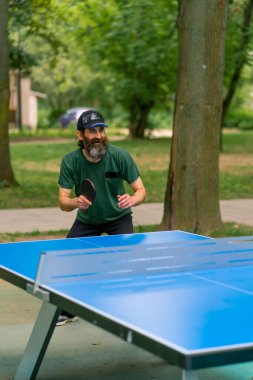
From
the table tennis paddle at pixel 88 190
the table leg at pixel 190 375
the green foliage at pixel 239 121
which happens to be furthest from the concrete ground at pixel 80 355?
the green foliage at pixel 239 121

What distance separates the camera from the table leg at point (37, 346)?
5.30 meters

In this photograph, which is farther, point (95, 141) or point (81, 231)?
point (81, 231)

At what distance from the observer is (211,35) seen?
1035 centimetres

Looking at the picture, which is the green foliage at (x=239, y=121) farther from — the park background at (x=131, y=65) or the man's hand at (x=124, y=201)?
the man's hand at (x=124, y=201)

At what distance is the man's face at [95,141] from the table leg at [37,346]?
1.49 meters

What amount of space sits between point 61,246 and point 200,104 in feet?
16.3

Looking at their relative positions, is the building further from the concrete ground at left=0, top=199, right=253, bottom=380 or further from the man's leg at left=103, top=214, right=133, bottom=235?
the man's leg at left=103, top=214, right=133, bottom=235

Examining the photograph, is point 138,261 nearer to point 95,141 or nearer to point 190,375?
point 190,375

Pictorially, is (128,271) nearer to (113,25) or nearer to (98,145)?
(98,145)

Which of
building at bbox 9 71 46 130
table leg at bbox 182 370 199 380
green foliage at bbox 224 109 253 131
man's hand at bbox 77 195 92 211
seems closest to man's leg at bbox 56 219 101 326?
man's hand at bbox 77 195 92 211

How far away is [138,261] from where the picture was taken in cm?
484

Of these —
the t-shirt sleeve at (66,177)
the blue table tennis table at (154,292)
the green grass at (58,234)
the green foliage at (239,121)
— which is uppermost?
the t-shirt sleeve at (66,177)

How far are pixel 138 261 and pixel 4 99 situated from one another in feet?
39.5

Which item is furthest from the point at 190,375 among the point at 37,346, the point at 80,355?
the point at 80,355
